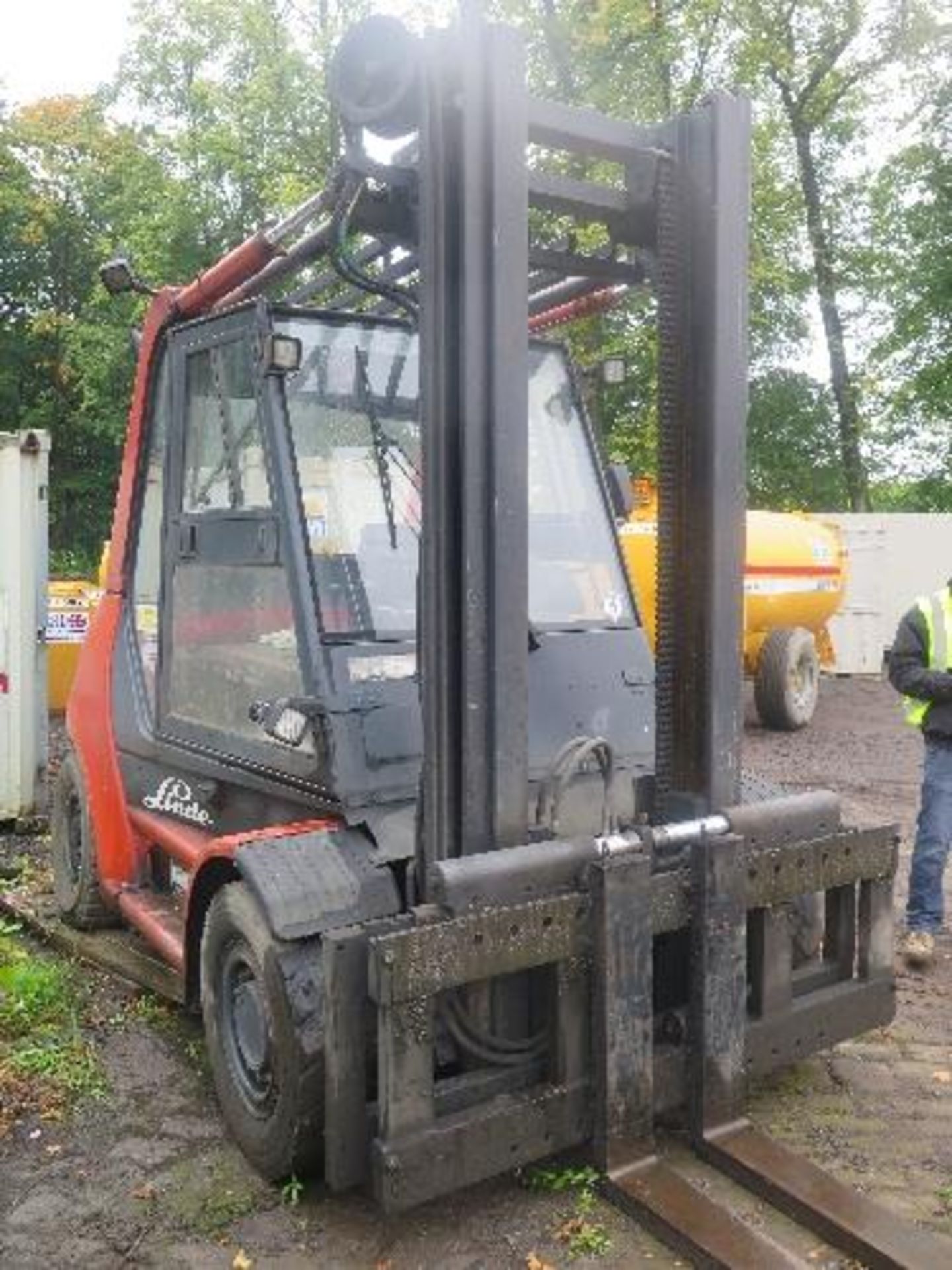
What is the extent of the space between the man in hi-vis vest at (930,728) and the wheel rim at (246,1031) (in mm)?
2964

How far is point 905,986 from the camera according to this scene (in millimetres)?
5102

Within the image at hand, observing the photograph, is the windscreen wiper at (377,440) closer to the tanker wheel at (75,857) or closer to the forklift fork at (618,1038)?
the forklift fork at (618,1038)

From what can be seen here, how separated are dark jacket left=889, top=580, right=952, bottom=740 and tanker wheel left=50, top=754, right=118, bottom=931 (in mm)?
3363

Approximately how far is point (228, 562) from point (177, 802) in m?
0.94

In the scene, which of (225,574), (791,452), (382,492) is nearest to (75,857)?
(225,574)

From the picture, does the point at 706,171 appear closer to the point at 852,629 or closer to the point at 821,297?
the point at 852,629

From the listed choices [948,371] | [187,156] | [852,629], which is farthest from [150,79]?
[852,629]

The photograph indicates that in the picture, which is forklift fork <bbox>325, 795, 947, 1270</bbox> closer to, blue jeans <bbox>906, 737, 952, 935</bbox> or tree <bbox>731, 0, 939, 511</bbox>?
blue jeans <bbox>906, 737, 952, 935</bbox>

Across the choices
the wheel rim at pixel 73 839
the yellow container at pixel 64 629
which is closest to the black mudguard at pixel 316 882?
the wheel rim at pixel 73 839

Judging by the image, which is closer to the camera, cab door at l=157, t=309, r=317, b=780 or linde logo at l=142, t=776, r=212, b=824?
cab door at l=157, t=309, r=317, b=780

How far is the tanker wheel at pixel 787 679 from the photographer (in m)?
11.7

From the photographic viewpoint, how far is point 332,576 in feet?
12.9

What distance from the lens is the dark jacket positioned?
5.43 m

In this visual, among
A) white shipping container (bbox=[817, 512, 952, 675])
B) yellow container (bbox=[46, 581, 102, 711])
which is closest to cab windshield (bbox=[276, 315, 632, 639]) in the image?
yellow container (bbox=[46, 581, 102, 711])
